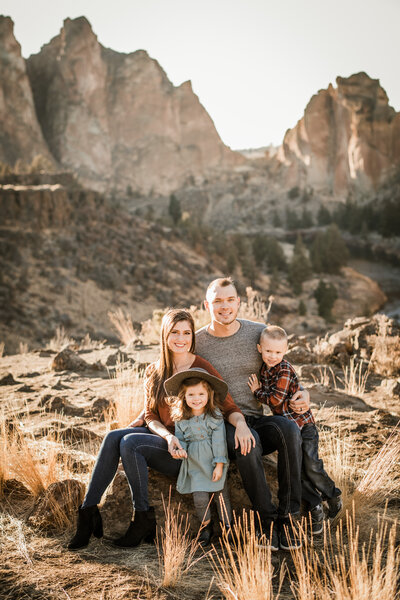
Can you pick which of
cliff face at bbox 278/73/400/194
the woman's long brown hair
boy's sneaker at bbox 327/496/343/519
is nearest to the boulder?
boy's sneaker at bbox 327/496/343/519

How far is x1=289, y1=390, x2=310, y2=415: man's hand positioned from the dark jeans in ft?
0.43

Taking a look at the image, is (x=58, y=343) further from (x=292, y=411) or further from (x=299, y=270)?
(x=299, y=270)

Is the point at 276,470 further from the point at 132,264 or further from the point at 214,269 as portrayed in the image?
the point at 214,269

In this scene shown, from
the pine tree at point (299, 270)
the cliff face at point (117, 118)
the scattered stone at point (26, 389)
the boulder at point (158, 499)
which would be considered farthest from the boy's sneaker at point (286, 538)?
the cliff face at point (117, 118)

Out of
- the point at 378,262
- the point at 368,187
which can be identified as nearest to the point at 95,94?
the point at 368,187

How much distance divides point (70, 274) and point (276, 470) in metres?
17.3

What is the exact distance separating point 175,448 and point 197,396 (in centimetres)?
31

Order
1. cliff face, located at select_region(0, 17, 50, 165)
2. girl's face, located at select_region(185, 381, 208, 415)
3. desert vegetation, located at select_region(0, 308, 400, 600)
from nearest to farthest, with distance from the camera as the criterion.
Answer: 1. desert vegetation, located at select_region(0, 308, 400, 600)
2. girl's face, located at select_region(185, 381, 208, 415)
3. cliff face, located at select_region(0, 17, 50, 165)

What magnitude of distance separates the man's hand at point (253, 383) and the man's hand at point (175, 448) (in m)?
0.61

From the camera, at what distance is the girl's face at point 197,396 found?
2539 mm

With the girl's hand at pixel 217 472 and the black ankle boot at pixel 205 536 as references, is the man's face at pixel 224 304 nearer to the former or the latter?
the girl's hand at pixel 217 472

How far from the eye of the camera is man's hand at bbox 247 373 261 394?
2803 millimetres

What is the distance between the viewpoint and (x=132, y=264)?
69.7 feet

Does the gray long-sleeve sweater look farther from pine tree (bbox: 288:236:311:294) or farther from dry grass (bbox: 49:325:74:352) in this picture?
pine tree (bbox: 288:236:311:294)
